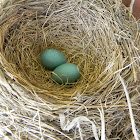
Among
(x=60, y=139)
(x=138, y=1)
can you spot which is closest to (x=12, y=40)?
(x=60, y=139)

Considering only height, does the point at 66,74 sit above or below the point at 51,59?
below

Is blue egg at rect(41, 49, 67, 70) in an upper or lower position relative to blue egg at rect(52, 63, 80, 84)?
upper

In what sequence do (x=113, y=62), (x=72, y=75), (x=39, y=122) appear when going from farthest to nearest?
(x=72, y=75), (x=113, y=62), (x=39, y=122)

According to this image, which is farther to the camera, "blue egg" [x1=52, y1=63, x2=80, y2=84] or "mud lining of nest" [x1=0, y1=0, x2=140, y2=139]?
"blue egg" [x1=52, y1=63, x2=80, y2=84]

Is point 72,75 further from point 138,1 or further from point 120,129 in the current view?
point 138,1
